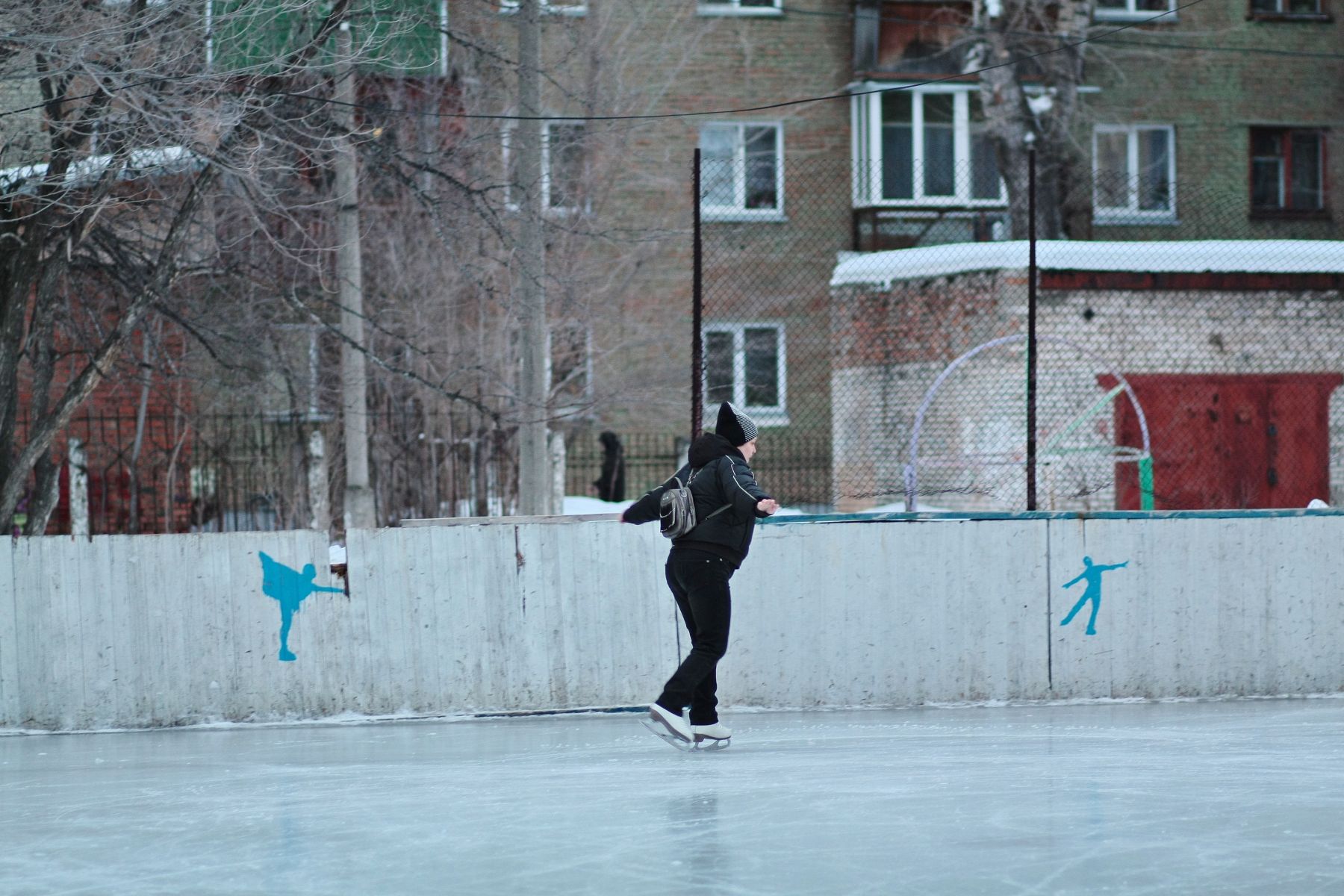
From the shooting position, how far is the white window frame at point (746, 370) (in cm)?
2153

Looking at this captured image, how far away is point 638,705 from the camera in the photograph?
1098cm

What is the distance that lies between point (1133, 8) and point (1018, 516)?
810 inches

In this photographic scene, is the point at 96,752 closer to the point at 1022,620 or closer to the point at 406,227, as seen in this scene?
the point at 1022,620

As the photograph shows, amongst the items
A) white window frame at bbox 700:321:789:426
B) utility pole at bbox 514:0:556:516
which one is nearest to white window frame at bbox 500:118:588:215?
utility pole at bbox 514:0:556:516

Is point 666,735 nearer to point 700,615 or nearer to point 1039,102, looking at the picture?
point 700,615

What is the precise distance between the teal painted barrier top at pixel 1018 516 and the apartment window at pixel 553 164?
4010 millimetres

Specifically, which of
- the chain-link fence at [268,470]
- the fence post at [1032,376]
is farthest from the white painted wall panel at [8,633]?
the fence post at [1032,376]

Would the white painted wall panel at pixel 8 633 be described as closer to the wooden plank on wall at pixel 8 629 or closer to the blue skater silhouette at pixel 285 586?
the wooden plank on wall at pixel 8 629

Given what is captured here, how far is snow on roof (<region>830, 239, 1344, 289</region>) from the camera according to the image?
18.9 metres

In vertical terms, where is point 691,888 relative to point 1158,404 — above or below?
below

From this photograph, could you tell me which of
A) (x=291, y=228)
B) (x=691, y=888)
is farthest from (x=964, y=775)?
(x=291, y=228)

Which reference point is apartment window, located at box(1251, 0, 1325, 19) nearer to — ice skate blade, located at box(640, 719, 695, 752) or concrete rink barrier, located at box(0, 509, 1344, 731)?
concrete rink barrier, located at box(0, 509, 1344, 731)

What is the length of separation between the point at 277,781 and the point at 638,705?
10.4 ft

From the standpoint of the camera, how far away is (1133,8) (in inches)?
1155
